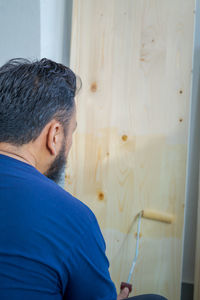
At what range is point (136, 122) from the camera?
1.18 metres

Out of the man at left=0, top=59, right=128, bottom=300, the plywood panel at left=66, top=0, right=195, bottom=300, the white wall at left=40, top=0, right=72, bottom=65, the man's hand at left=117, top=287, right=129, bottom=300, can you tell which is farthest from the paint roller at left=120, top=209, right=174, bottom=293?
the white wall at left=40, top=0, right=72, bottom=65

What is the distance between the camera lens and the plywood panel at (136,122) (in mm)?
1150

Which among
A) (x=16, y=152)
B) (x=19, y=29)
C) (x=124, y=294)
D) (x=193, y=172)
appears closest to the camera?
(x=16, y=152)

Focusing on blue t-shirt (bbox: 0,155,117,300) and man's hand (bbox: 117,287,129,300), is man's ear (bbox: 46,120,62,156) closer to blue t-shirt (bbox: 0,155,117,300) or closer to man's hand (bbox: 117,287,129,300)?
blue t-shirt (bbox: 0,155,117,300)

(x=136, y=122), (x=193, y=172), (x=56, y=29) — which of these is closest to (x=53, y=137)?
(x=136, y=122)

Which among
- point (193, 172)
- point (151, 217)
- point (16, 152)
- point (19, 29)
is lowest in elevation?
point (151, 217)

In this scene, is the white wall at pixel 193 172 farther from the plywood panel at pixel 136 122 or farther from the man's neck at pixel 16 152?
the man's neck at pixel 16 152

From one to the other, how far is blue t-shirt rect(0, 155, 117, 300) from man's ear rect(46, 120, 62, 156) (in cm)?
11

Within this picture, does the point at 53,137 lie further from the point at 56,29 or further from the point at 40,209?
the point at 56,29

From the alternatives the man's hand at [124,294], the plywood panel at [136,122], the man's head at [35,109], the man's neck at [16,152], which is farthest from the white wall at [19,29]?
the man's hand at [124,294]

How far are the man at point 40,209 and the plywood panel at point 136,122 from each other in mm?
568

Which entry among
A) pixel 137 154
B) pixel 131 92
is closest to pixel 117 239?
pixel 137 154

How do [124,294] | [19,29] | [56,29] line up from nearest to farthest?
1. [124,294]
2. [19,29]
3. [56,29]

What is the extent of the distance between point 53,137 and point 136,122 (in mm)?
624
